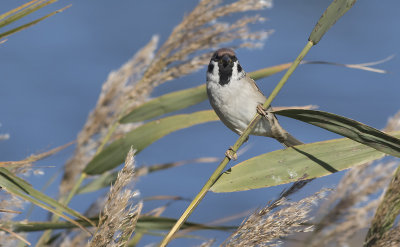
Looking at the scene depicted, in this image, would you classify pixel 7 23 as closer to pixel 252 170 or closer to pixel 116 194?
pixel 116 194

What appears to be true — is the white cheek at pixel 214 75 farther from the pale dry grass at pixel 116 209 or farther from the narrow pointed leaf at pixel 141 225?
the pale dry grass at pixel 116 209

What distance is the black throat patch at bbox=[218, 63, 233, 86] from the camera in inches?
70.0

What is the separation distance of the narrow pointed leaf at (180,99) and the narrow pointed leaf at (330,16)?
0.78 m

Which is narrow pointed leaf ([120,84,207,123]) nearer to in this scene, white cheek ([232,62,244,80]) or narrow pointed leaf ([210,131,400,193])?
white cheek ([232,62,244,80])

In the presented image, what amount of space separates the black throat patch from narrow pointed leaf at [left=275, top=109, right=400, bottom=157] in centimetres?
67

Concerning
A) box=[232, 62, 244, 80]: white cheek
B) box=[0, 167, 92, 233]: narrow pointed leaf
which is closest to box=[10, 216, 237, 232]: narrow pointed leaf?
box=[0, 167, 92, 233]: narrow pointed leaf

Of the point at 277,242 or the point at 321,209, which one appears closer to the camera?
the point at 277,242

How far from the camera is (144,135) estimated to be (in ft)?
6.03

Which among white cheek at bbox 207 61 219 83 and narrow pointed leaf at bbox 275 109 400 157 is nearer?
narrow pointed leaf at bbox 275 109 400 157

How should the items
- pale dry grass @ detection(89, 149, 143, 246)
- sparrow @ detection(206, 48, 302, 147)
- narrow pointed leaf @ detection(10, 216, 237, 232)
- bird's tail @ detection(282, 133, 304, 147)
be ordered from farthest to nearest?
bird's tail @ detection(282, 133, 304, 147) → sparrow @ detection(206, 48, 302, 147) → narrow pointed leaf @ detection(10, 216, 237, 232) → pale dry grass @ detection(89, 149, 143, 246)

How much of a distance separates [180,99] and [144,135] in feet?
0.71

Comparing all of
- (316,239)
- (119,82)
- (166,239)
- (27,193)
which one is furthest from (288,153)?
(119,82)

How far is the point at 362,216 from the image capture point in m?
1.74

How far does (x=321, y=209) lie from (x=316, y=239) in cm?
17
